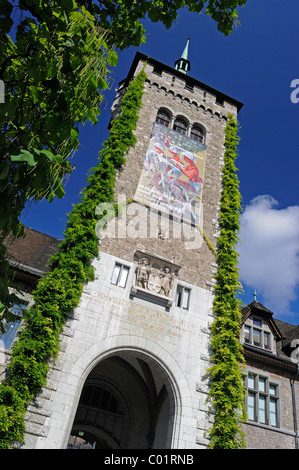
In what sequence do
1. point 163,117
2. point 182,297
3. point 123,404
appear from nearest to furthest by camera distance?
1. point 182,297
2. point 123,404
3. point 163,117

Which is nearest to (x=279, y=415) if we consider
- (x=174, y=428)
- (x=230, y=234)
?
(x=174, y=428)

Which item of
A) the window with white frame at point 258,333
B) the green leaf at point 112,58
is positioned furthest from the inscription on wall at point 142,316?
the green leaf at point 112,58

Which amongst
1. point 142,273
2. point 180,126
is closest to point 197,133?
point 180,126

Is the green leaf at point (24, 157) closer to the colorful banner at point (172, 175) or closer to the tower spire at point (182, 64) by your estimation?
the colorful banner at point (172, 175)

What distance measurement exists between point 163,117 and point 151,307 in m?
11.1

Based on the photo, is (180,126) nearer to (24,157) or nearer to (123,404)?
(123,404)

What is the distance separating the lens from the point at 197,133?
2002 centimetres

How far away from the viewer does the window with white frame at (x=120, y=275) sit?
13.0 metres

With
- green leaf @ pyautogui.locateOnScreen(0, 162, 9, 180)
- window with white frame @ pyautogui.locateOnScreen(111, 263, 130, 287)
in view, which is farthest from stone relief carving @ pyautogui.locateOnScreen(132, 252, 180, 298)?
green leaf @ pyautogui.locateOnScreen(0, 162, 9, 180)

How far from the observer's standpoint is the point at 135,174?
15.8 meters

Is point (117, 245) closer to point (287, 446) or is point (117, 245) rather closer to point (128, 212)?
point (128, 212)

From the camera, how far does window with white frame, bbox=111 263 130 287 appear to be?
42.8 feet

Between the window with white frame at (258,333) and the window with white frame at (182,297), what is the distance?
13.6 feet

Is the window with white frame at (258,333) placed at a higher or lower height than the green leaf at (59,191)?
higher
